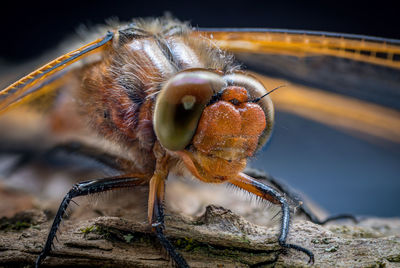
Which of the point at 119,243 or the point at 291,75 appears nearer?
the point at 119,243

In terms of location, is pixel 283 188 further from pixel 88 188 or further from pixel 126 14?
pixel 126 14

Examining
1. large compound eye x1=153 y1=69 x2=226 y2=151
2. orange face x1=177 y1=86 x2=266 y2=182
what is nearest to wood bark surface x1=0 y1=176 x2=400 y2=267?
orange face x1=177 y1=86 x2=266 y2=182

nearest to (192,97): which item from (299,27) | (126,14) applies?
(299,27)

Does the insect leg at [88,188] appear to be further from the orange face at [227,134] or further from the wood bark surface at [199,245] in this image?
the orange face at [227,134]

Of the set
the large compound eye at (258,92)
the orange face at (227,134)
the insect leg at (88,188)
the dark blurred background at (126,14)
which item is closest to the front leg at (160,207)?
the insect leg at (88,188)

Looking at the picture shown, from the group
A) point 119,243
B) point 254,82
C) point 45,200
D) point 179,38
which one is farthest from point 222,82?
point 45,200

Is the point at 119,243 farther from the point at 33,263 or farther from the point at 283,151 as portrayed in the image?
the point at 283,151
